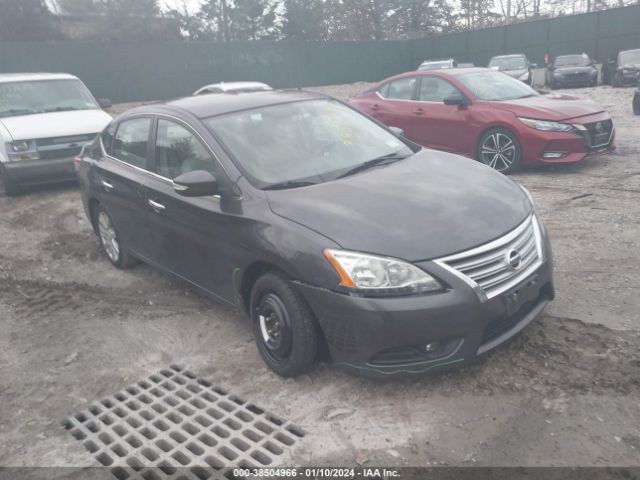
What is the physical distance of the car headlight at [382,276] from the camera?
10.2ft

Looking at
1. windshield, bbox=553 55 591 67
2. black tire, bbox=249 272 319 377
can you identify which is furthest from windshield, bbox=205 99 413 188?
windshield, bbox=553 55 591 67

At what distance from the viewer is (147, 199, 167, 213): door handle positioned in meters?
4.54

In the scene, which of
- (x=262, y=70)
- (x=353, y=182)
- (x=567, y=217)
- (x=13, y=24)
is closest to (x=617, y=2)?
(x=262, y=70)

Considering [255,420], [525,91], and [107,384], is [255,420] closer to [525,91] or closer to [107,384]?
[107,384]

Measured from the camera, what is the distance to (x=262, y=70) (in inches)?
1164

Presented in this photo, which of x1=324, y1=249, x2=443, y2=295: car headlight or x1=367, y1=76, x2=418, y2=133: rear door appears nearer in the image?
x1=324, y1=249, x2=443, y2=295: car headlight

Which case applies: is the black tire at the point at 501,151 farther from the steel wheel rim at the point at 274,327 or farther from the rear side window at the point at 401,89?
the steel wheel rim at the point at 274,327

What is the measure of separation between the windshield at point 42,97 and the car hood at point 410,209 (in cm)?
765

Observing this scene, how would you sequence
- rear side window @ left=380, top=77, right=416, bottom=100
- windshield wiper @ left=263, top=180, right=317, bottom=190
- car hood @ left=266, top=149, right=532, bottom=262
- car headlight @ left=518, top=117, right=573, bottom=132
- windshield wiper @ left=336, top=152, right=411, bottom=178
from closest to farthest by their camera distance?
car hood @ left=266, top=149, right=532, bottom=262, windshield wiper @ left=263, top=180, right=317, bottom=190, windshield wiper @ left=336, top=152, right=411, bottom=178, car headlight @ left=518, top=117, right=573, bottom=132, rear side window @ left=380, top=77, right=416, bottom=100

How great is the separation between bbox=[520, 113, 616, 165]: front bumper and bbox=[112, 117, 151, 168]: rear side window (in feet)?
17.2

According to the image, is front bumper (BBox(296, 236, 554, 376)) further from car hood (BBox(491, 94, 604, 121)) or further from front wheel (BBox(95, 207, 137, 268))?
car hood (BBox(491, 94, 604, 121))

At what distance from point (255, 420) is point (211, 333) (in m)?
1.25

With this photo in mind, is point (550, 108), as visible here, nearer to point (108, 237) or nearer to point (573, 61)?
point (108, 237)

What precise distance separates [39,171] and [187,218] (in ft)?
19.0
